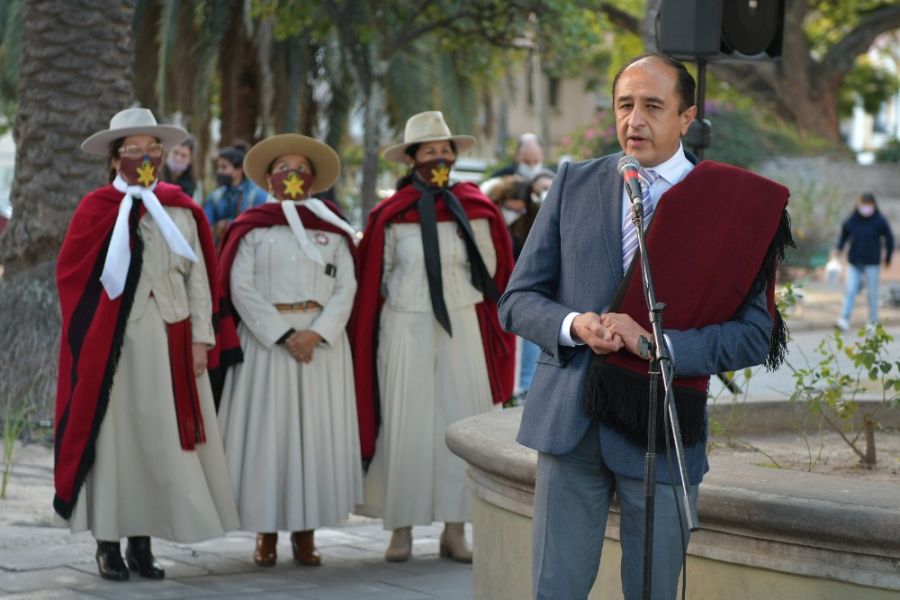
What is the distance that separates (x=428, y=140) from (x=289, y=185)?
77 centimetres

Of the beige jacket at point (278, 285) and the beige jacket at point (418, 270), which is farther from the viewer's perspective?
the beige jacket at point (418, 270)

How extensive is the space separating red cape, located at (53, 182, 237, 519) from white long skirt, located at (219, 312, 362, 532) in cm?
80

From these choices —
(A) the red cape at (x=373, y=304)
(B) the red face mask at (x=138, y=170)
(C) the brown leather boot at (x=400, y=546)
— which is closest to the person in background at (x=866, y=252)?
(A) the red cape at (x=373, y=304)

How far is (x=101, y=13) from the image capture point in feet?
38.1

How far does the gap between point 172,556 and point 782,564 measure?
4148 mm

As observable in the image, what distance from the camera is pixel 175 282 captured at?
7.65m

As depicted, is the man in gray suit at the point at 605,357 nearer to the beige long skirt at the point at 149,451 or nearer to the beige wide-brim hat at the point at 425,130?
the beige long skirt at the point at 149,451

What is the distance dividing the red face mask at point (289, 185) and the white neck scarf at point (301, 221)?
3 cm

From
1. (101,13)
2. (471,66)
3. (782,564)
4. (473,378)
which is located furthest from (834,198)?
(782,564)

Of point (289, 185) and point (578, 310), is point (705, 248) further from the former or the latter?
point (289, 185)

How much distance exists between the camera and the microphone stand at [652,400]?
387cm

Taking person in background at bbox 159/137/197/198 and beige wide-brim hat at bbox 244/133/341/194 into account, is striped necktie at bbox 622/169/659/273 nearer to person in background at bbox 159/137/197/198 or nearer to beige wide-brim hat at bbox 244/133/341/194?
beige wide-brim hat at bbox 244/133/341/194

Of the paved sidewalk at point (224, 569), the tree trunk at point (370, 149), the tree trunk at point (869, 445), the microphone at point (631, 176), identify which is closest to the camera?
the microphone at point (631, 176)

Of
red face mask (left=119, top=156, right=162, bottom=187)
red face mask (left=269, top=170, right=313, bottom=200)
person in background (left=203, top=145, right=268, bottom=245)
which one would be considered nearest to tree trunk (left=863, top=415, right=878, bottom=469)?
red face mask (left=269, top=170, right=313, bottom=200)
